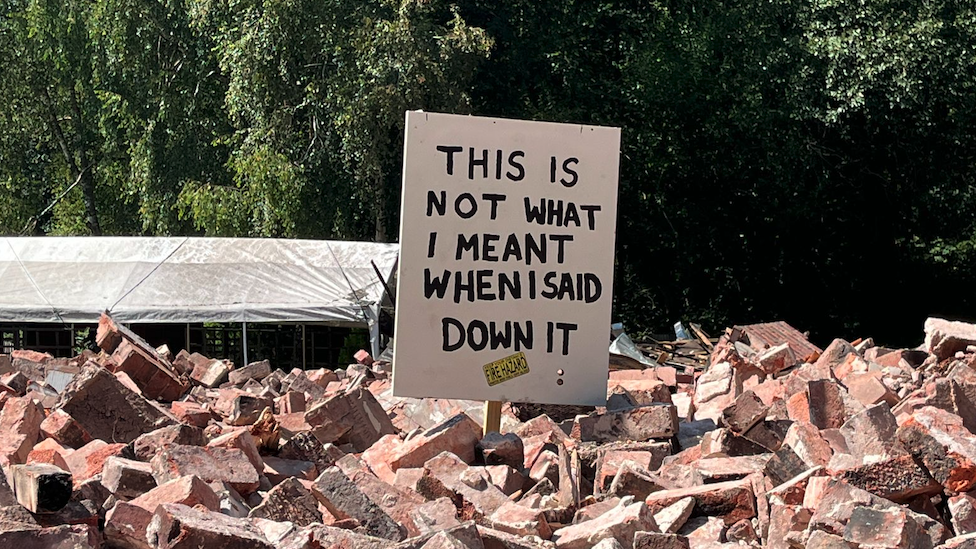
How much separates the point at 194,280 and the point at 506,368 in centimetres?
1008

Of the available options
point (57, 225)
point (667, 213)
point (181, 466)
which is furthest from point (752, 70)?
point (181, 466)

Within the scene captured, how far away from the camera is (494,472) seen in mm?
3883

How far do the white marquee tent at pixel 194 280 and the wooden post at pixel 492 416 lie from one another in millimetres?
8676

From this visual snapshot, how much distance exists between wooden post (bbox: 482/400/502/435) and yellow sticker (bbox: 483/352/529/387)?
9 centimetres

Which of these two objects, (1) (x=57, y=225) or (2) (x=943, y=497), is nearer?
(2) (x=943, y=497)

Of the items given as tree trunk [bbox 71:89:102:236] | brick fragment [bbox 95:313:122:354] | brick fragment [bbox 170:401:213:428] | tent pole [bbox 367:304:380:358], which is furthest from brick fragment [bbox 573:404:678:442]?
tree trunk [bbox 71:89:102:236]

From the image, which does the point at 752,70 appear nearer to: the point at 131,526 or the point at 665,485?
the point at 665,485

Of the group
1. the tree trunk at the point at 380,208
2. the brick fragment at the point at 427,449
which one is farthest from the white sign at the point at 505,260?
the tree trunk at the point at 380,208

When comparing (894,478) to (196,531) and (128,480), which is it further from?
(128,480)

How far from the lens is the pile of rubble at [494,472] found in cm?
291

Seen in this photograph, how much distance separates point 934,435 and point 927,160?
15946 mm

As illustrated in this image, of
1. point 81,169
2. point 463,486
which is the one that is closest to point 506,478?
point 463,486

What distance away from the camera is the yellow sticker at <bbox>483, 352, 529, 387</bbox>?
4.59 metres

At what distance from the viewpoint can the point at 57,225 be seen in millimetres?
21719
